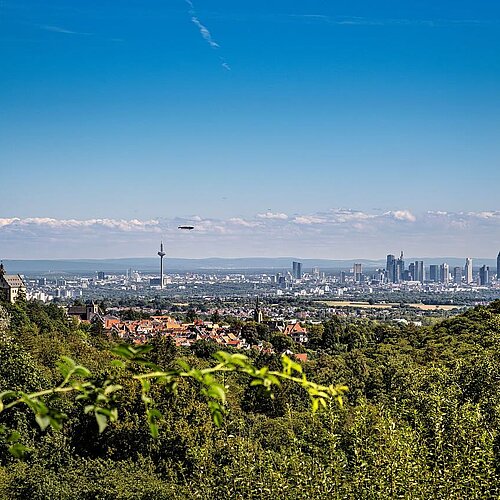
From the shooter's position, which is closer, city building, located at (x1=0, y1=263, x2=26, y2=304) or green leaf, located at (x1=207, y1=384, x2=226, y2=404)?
green leaf, located at (x1=207, y1=384, x2=226, y2=404)

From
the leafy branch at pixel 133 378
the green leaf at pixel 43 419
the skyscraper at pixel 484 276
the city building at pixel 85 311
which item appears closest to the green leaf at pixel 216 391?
the leafy branch at pixel 133 378

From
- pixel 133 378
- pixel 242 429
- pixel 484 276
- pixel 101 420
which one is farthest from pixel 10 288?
pixel 484 276

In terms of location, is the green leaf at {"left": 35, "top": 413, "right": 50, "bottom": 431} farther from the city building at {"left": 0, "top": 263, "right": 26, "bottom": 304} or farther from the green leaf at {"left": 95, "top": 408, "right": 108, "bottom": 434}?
the city building at {"left": 0, "top": 263, "right": 26, "bottom": 304}

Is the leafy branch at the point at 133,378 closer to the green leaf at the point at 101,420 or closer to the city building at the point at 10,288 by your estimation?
the green leaf at the point at 101,420

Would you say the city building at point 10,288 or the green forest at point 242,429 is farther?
the city building at point 10,288

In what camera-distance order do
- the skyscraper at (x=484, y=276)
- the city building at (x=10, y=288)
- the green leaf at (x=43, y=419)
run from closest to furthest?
the green leaf at (x=43, y=419) < the city building at (x=10, y=288) < the skyscraper at (x=484, y=276)

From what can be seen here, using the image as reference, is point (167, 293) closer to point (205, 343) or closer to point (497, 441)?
point (205, 343)

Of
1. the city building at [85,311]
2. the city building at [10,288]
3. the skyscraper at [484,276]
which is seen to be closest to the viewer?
the city building at [10,288]

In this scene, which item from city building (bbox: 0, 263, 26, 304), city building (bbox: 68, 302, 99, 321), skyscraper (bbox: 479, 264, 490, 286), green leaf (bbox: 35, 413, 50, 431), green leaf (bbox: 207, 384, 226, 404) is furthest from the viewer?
skyscraper (bbox: 479, 264, 490, 286)

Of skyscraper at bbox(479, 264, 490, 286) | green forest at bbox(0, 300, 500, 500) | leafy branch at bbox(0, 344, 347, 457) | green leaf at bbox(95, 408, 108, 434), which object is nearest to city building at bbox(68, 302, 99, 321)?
green forest at bbox(0, 300, 500, 500)

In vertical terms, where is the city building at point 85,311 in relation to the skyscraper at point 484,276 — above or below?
below

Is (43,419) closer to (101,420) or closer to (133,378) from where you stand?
(101,420)
